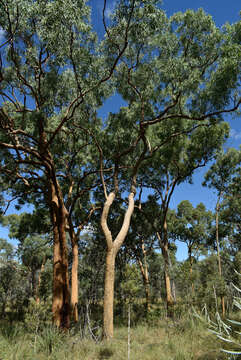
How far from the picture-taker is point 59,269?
31.4 feet

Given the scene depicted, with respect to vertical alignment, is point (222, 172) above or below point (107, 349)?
above

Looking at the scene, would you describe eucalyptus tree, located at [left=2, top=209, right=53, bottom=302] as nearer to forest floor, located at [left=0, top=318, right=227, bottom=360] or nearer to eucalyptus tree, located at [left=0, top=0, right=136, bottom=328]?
eucalyptus tree, located at [left=0, top=0, right=136, bottom=328]

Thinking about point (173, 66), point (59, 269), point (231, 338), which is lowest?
point (231, 338)

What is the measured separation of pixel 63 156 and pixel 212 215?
1624 cm

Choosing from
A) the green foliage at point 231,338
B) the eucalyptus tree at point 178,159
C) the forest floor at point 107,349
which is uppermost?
the eucalyptus tree at point 178,159

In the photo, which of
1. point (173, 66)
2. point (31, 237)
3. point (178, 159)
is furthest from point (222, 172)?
point (31, 237)

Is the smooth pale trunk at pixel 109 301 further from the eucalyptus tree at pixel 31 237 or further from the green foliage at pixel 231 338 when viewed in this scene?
the eucalyptus tree at pixel 31 237

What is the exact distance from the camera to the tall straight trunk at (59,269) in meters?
8.90

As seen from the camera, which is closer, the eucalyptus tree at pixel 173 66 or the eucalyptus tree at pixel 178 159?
the eucalyptus tree at pixel 173 66

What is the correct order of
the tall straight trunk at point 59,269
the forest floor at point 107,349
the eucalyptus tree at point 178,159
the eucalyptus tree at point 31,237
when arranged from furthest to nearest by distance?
the eucalyptus tree at point 31,237, the eucalyptus tree at point 178,159, the tall straight trunk at point 59,269, the forest floor at point 107,349

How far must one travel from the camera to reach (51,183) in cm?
1031

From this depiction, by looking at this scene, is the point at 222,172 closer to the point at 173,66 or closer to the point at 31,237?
the point at 173,66

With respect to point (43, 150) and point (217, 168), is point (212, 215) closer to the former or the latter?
point (217, 168)

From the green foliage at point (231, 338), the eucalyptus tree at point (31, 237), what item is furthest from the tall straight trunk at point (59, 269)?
the green foliage at point (231, 338)
